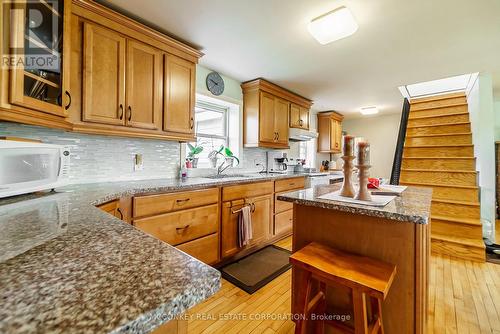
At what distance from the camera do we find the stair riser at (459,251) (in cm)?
244

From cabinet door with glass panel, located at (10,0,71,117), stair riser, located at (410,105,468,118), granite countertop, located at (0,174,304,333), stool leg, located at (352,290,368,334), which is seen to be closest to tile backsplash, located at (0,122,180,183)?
cabinet door with glass panel, located at (10,0,71,117)

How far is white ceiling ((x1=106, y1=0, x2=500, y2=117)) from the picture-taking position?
168cm

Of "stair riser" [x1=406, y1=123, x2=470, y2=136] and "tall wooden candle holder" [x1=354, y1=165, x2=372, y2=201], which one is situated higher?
"stair riser" [x1=406, y1=123, x2=470, y2=136]

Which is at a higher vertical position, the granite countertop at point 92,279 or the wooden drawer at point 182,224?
the granite countertop at point 92,279

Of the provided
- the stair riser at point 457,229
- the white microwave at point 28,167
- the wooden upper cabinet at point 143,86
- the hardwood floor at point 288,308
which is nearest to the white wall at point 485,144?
the stair riser at point 457,229

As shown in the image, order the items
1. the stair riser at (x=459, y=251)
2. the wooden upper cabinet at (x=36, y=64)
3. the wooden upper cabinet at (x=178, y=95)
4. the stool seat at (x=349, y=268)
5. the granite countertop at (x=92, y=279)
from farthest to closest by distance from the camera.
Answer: the stair riser at (x=459, y=251), the wooden upper cabinet at (x=178, y=95), the wooden upper cabinet at (x=36, y=64), the stool seat at (x=349, y=268), the granite countertop at (x=92, y=279)

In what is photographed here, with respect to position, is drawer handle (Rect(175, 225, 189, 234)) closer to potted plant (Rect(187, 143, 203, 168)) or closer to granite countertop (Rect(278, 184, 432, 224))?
potted plant (Rect(187, 143, 203, 168))

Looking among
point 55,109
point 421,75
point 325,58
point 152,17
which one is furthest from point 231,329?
point 421,75

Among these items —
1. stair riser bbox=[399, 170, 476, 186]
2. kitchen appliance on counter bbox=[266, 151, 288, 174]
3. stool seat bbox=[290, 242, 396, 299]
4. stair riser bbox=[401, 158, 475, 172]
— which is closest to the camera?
stool seat bbox=[290, 242, 396, 299]

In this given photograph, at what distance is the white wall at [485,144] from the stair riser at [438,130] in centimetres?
48

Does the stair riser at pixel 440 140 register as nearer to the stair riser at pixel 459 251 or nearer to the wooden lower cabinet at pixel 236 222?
the stair riser at pixel 459 251

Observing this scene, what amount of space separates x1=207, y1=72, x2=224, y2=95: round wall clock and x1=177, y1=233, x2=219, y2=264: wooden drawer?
5.90ft

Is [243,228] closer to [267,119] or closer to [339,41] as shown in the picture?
[267,119]

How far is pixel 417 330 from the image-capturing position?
107cm
